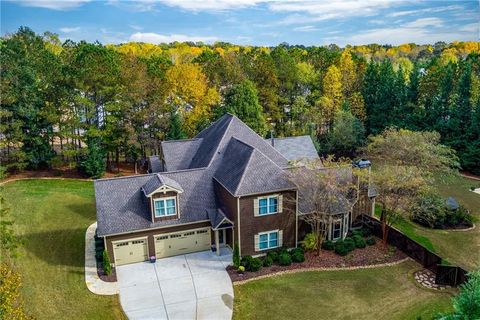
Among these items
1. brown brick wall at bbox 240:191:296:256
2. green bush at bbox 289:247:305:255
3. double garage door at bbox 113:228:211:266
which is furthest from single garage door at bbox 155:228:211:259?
green bush at bbox 289:247:305:255

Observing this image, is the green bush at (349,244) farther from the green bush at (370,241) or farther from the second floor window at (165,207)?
the second floor window at (165,207)

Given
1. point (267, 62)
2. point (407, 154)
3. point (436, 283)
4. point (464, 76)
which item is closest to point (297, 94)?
point (267, 62)

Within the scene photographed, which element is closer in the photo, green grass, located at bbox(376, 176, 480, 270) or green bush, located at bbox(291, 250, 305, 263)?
green bush, located at bbox(291, 250, 305, 263)

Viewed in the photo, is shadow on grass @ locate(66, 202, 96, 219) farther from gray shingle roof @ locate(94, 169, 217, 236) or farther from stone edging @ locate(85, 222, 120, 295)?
gray shingle roof @ locate(94, 169, 217, 236)

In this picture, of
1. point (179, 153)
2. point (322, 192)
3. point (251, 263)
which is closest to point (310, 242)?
point (322, 192)

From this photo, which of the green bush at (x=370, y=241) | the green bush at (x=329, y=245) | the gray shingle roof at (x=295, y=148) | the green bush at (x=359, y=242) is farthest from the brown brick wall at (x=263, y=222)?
the gray shingle roof at (x=295, y=148)

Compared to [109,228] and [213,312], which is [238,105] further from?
[213,312]

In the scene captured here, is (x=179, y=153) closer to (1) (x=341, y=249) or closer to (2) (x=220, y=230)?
(2) (x=220, y=230)
